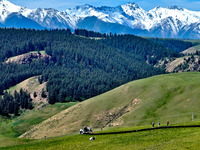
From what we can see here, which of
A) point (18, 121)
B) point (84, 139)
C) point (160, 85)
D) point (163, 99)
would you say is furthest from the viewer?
point (18, 121)

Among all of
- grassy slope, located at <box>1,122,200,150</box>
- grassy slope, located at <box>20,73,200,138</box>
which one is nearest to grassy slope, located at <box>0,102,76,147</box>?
grassy slope, located at <box>20,73,200,138</box>

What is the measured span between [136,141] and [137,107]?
70237mm

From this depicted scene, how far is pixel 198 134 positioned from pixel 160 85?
3564 inches

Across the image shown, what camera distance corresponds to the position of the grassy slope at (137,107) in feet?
418

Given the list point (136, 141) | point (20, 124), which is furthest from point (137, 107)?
point (20, 124)

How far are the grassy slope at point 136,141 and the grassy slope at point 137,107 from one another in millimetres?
40516

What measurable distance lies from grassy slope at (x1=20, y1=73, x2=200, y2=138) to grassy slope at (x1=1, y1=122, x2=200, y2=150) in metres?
40.5

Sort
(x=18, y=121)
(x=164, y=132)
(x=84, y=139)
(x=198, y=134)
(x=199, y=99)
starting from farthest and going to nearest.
A: 1. (x=18, y=121)
2. (x=199, y=99)
3. (x=84, y=139)
4. (x=164, y=132)
5. (x=198, y=134)

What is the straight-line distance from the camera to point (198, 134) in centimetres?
6731

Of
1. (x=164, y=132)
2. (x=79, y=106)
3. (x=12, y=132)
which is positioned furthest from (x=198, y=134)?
(x=12, y=132)

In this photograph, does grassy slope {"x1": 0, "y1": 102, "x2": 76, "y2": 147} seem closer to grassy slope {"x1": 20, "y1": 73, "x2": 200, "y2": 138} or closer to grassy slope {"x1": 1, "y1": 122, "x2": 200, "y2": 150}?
grassy slope {"x1": 20, "y1": 73, "x2": 200, "y2": 138}

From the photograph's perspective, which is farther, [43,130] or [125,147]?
[43,130]

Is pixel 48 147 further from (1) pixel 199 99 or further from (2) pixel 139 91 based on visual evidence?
(2) pixel 139 91

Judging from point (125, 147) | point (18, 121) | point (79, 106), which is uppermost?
point (125, 147)
